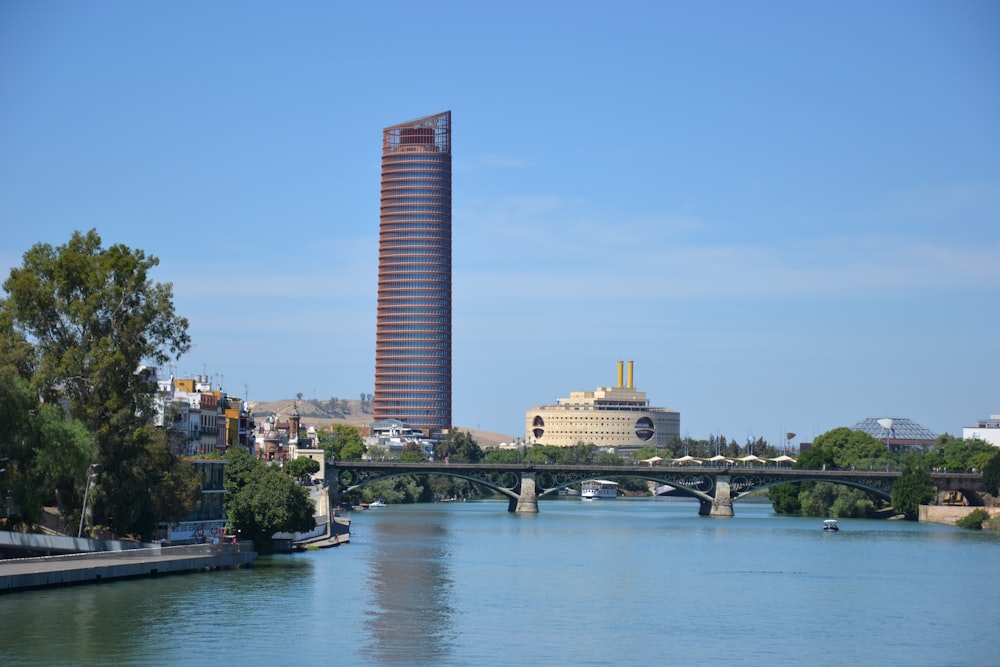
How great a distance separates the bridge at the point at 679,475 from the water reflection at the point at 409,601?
1974 inches

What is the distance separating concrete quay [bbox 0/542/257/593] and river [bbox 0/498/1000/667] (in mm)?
1018

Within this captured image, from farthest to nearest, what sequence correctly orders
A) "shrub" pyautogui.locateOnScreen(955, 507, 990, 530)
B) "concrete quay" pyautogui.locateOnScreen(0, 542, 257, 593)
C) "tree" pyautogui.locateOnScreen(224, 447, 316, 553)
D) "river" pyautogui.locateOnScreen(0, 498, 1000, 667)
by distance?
"shrub" pyautogui.locateOnScreen(955, 507, 990, 530), "tree" pyautogui.locateOnScreen(224, 447, 316, 553), "concrete quay" pyautogui.locateOnScreen(0, 542, 257, 593), "river" pyautogui.locateOnScreen(0, 498, 1000, 667)

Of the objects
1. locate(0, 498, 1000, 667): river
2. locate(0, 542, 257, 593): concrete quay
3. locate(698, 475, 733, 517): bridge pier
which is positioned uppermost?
locate(698, 475, 733, 517): bridge pier

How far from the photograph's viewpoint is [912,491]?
159 metres

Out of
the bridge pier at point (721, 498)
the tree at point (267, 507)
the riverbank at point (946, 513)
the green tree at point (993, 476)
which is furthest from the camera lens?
the bridge pier at point (721, 498)

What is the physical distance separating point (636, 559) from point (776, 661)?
47.8m

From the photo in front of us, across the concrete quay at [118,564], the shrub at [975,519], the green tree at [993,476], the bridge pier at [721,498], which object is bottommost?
the concrete quay at [118,564]

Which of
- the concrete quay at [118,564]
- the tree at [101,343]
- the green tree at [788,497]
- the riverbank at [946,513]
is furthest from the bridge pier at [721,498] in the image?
the tree at [101,343]

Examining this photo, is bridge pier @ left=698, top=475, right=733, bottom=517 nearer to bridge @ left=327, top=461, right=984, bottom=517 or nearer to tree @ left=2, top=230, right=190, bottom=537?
bridge @ left=327, top=461, right=984, bottom=517

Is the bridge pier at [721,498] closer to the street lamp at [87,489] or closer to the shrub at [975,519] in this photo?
the shrub at [975,519]

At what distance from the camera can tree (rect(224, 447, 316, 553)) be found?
9569cm

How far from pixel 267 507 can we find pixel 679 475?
88.5 m

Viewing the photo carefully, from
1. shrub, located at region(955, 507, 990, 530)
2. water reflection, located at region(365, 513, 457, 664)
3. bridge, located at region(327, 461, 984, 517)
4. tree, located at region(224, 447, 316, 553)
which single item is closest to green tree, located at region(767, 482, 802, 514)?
bridge, located at region(327, 461, 984, 517)

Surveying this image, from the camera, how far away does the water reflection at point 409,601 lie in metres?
58.8
